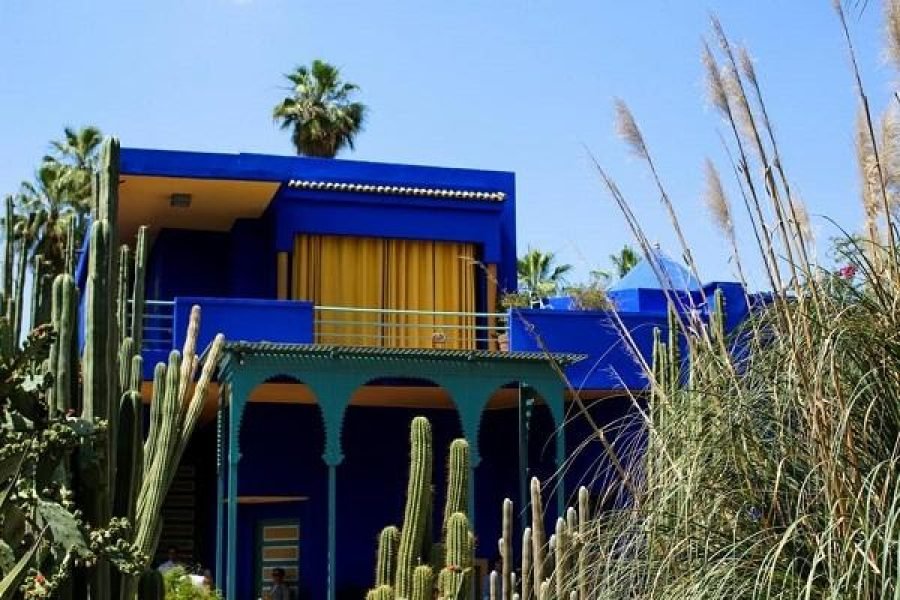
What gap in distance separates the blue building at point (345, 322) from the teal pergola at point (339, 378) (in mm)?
471

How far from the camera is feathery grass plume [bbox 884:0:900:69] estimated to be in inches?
168

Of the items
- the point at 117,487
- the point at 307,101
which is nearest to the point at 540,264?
the point at 307,101

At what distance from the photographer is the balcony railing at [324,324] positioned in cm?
1633

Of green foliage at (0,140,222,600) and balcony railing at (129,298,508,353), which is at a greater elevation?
balcony railing at (129,298,508,353)

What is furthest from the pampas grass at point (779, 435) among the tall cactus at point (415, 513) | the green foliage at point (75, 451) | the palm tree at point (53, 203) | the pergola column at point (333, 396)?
the palm tree at point (53, 203)

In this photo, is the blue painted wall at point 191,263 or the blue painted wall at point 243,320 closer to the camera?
the blue painted wall at point 243,320

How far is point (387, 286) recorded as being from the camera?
18984mm

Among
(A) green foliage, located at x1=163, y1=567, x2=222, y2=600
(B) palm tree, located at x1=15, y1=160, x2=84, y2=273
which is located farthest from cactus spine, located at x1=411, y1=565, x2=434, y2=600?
(B) palm tree, located at x1=15, y1=160, x2=84, y2=273

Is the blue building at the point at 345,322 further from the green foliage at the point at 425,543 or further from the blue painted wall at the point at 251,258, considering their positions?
the green foliage at the point at 425,543

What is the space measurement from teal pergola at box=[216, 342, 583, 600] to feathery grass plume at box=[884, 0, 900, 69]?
1015cm

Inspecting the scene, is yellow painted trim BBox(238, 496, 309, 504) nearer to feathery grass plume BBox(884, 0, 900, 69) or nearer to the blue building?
the blue building

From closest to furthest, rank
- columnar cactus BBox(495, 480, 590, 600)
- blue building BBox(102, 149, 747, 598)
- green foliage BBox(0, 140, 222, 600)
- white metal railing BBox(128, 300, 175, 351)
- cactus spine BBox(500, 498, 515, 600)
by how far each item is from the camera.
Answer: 1. columnar cactus BBox(495, 480, 590, 600)
2. green foliage BBox(0, 140, 222, 600)
3. cactus spine BBox(500, 498, 515, 600)
4. white metal railing BBox(128, 300, 175, 351)
5. blue building BBox(102, 149, 747, 598)

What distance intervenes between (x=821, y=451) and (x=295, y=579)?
48.8ft

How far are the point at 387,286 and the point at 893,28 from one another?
1489 centimetres
